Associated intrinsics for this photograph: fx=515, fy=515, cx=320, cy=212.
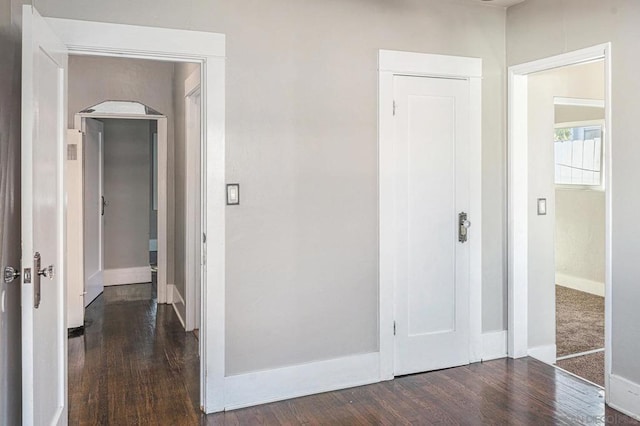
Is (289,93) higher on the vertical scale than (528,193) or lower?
higher

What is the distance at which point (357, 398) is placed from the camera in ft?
10.3

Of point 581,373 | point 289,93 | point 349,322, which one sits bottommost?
point 581,373

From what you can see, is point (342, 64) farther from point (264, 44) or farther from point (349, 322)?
point (349, 322)

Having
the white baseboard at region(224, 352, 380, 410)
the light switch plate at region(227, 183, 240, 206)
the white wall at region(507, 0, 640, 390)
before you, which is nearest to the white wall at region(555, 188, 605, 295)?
the white wall at region(507, 0, 640, 390)

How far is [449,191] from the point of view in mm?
3623

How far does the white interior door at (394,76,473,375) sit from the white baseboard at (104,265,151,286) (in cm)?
434

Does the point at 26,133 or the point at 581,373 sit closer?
the point at 26,133

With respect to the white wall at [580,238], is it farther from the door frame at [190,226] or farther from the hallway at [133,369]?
the hallway at [133,369]

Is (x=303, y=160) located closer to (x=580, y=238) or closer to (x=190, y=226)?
(x=190, y=226)

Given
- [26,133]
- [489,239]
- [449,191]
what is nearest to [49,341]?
[26,133]

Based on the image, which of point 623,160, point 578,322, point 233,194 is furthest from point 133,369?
point 578,322

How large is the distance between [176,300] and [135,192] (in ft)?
6.93

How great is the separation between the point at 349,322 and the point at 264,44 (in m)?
1.81

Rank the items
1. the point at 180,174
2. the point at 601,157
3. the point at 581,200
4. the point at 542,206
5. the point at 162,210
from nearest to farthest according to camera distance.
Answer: the point at 542,206 < the point at 180,174 < the point at 162,210 < the point at 601,157 < the point at 581,200
